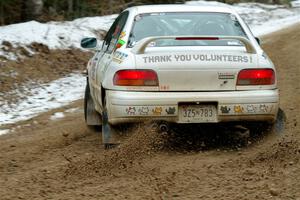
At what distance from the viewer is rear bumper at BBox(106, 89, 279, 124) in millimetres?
6035

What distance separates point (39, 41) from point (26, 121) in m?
5.93

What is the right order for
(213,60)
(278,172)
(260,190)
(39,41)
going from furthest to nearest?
1. (39,41)
2. (213,60)
3. (278,172)
4. (260,190)

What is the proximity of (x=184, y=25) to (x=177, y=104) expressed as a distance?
1.29 m

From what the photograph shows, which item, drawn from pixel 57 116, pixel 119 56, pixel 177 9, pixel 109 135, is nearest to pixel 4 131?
pixel 57 116

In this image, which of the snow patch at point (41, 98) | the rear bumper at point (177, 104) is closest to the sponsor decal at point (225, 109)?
the rear bumper at point (177, 104)

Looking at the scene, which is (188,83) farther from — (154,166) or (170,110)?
(154,166)

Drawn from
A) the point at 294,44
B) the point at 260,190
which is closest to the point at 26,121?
the point at 260,190

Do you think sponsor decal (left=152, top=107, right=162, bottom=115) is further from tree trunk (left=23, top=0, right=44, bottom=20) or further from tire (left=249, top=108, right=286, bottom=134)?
tree trunk (left=23, top=0, right=44, bottom=20)

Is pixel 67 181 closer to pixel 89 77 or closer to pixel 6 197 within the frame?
pixel 6 197

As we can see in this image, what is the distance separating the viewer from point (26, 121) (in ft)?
31.9

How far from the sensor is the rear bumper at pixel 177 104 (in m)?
6.04

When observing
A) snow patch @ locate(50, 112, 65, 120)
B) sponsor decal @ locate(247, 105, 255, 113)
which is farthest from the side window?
snow patch @ locate(50, 112, 65, 120)

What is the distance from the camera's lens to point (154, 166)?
5.73 meters

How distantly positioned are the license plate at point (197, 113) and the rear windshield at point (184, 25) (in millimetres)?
1093
